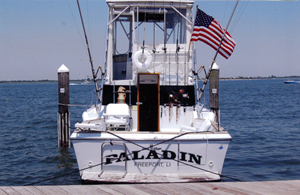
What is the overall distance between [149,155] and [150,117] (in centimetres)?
183

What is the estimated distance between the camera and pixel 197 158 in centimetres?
782

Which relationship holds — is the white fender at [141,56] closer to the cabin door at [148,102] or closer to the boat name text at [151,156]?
the cabin door at [148,102]

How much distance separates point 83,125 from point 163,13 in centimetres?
483

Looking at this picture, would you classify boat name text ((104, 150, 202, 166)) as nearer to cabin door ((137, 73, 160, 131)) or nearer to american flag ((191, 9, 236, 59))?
cabin door ((137, 73, 160, 131))

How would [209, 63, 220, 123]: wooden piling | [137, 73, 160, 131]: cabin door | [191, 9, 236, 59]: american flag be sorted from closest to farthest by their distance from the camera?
1. [137, 73, 160, 131]: cabin door
2. [191, 9, 236, 59]: american flag
3. [209, 63, 220, 123]: wooden piling

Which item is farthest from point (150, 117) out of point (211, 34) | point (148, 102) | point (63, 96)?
point (63, 96)

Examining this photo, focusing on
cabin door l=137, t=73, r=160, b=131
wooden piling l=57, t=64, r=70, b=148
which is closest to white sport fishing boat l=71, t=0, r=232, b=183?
cabin door l=137, t=73, r=160, b=131

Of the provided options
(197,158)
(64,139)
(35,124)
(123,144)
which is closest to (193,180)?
(197,158)

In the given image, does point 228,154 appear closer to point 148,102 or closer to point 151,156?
point 148,102

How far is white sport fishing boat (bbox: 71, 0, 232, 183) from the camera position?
7703 mm

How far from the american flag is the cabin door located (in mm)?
1847

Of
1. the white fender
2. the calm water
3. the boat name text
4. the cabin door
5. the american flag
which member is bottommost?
the calm water

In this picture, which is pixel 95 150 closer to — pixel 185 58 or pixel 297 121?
pixel 185 58

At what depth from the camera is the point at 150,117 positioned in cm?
941
